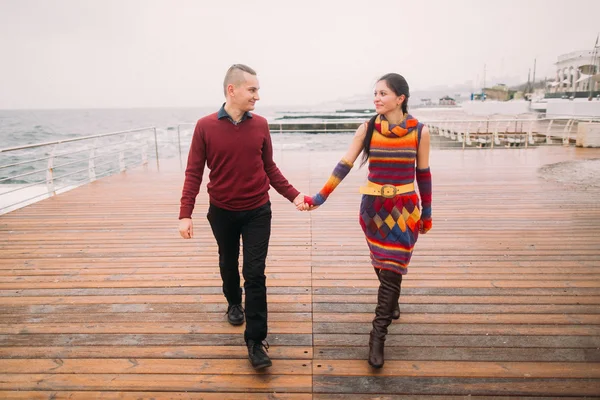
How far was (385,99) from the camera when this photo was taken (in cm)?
208

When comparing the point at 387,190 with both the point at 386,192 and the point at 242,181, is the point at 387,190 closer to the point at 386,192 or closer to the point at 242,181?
the point at 386,192

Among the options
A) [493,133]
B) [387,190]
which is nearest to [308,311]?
[387,190]

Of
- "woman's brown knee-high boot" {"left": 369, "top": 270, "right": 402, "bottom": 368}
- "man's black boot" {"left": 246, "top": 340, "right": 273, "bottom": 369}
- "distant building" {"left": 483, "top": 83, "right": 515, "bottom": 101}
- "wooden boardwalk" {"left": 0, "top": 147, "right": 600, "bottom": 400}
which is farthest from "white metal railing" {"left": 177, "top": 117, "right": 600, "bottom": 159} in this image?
"distant building" {"left": 483, "top": 83, "right": 515, "bottom": 101}

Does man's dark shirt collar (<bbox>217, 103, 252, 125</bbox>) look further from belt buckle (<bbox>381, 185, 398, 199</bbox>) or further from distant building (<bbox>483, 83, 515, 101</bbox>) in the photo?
distant building (<bbox>483, 83, 515, 101</bbox>)

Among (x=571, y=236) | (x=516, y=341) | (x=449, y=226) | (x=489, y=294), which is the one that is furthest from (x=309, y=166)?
(x=516, y=341)

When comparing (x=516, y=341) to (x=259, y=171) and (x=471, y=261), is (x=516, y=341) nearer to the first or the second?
(x=471, y=261)

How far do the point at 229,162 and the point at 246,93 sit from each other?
1.21ft

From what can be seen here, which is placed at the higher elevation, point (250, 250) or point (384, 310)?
point (250, 250)

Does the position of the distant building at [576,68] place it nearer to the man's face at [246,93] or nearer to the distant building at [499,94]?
the distant building at [499,94]

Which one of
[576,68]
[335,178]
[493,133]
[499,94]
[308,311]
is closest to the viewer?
[335,178]

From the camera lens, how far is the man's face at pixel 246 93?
2.15 metres

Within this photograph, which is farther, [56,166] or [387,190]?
[56,166]

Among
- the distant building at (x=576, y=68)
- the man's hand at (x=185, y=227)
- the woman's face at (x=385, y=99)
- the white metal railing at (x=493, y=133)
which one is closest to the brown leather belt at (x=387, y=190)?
the woman's face at (x=385, y=99)

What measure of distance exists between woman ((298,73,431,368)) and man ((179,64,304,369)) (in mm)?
540
